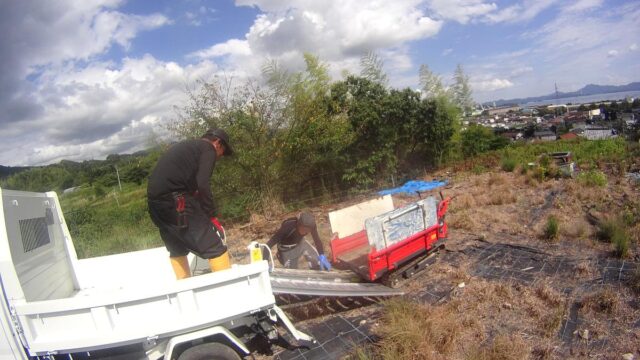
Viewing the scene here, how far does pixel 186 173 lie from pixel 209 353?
136 cm

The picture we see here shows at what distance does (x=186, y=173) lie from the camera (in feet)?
9.62

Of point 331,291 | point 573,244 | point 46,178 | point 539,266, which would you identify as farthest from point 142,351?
point 46,178

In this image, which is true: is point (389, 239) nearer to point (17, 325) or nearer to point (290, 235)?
point (290, 235)

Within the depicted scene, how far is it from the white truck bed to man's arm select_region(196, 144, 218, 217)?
25.2 inches

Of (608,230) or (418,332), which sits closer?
(418,332)

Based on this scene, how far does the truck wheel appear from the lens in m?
2.46

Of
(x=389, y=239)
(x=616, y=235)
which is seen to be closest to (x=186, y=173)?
(x=389, y=239)

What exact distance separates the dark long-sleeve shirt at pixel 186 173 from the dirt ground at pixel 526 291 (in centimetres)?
167

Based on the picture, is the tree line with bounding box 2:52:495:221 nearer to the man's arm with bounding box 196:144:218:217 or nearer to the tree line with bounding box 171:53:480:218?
the tree line with bounding box 171:53:480:218

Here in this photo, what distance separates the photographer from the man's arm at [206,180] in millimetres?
2908

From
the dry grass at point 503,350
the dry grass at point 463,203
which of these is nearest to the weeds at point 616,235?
the dry grass at point 463,203

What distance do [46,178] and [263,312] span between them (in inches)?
407

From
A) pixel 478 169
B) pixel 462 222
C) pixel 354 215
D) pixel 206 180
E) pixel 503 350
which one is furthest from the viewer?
pixel 478 169

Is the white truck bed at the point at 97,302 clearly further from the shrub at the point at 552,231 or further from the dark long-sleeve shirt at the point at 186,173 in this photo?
the shrub at the point at 552,231
